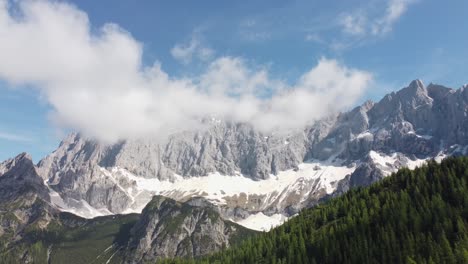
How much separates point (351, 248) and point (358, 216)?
32525 millimetres

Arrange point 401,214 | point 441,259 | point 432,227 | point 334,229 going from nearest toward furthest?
1. point 441,259
2. point 432,227
3. point 401,214
4. point 334,229

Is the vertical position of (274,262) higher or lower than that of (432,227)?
lower

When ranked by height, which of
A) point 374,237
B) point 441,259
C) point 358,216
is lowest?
point 441,259

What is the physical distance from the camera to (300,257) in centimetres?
18012

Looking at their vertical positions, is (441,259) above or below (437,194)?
below

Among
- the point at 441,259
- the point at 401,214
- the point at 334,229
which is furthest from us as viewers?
the point at 334,229

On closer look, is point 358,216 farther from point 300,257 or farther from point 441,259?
point 441,259

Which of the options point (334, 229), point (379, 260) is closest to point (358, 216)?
point (334, 229)

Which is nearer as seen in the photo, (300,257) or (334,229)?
(300,257)

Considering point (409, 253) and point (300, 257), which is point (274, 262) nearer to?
point (300, 257)

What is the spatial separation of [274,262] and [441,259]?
219 ft

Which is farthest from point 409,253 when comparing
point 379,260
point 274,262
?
point 274,262

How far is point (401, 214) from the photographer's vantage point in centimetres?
17938

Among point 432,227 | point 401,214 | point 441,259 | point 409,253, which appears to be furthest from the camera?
point 401,214
